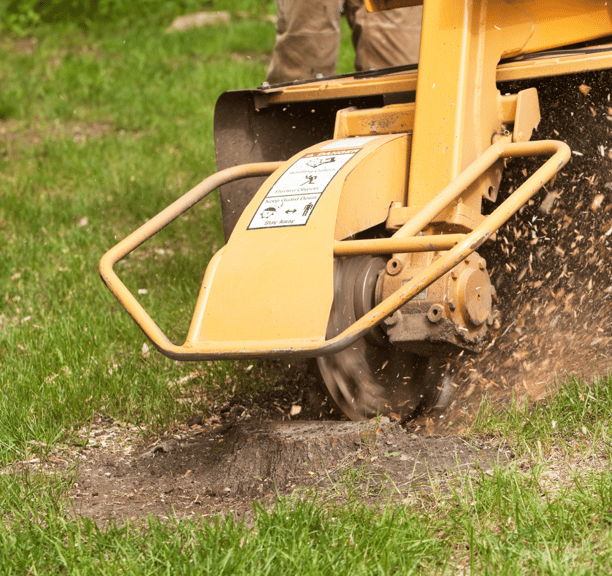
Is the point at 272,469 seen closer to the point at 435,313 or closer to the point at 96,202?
the point at 435,313

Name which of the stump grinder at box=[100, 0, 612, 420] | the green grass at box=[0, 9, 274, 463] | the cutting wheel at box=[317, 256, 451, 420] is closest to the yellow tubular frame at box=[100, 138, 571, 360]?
the stump grinder at box=[100, 0, 612, 420]

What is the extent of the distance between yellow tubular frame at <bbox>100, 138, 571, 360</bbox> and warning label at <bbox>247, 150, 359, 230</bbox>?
0.15 m

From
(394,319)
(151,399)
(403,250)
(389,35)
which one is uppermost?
(389,35)

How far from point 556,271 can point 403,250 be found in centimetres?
86

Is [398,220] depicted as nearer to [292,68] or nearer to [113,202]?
[292,68]

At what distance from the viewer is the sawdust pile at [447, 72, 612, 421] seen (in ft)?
7.81

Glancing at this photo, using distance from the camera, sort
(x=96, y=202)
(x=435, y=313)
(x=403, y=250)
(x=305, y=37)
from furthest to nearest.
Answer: (x=96, y=202), (x=305, y=37), (x=435, y=313), (x=403, y=250)

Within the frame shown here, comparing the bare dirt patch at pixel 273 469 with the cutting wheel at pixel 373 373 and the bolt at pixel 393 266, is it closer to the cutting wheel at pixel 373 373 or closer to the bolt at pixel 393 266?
the cutting wheel at pixel 373 373

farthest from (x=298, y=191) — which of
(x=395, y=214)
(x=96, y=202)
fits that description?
(x=96, y=202)

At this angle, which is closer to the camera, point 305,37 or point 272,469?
point 272,469

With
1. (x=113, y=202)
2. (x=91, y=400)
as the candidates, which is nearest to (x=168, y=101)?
(x=113, y=202)

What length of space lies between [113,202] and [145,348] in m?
1.73

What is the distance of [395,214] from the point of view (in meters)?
2.18

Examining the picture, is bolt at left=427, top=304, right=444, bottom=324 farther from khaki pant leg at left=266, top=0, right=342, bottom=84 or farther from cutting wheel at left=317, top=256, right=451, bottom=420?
khaki pant leg at left=266, top=0, right=342, bottom=84
